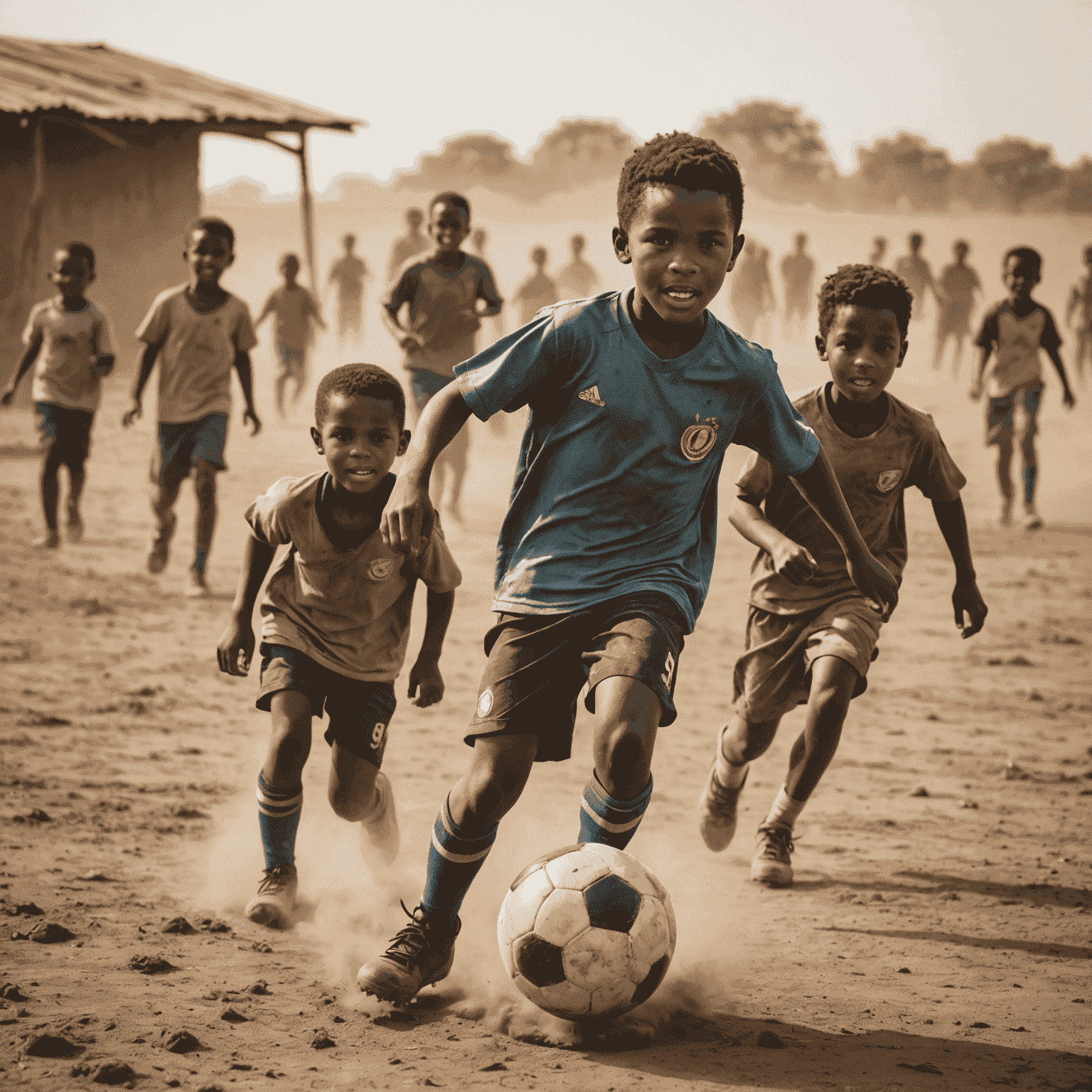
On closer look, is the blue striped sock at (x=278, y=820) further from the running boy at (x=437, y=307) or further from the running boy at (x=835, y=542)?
the running boy at (x=437, y=307)

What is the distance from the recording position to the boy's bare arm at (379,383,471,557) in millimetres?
2760

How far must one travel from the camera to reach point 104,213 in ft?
57.7

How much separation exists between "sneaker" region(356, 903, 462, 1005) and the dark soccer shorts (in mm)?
435

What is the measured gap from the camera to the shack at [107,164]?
16266mm

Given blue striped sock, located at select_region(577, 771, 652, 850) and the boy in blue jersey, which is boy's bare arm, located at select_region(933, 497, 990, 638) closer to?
the boy in blue jersey

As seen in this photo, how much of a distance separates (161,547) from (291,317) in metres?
6.96

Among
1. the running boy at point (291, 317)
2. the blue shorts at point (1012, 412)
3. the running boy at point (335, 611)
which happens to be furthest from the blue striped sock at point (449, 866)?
the running boy at point (291, 317)

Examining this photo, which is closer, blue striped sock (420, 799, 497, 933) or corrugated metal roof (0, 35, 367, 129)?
blue striped sock (420, 799, 497, 933)

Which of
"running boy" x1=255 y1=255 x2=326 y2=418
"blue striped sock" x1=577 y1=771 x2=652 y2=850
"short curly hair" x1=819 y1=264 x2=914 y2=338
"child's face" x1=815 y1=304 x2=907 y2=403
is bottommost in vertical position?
"blue striped sock" x1=577 y1=771 x2=652 y2=850

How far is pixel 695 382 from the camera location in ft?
9.81

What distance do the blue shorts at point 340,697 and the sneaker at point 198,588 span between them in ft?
13.6

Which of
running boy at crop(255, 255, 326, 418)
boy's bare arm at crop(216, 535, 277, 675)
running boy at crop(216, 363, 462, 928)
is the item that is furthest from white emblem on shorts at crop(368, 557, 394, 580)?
running boy at crop(255, 255, 326, 418)

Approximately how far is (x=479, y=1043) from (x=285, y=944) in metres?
0.77

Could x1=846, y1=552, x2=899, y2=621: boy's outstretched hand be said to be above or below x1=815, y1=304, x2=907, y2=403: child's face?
below
